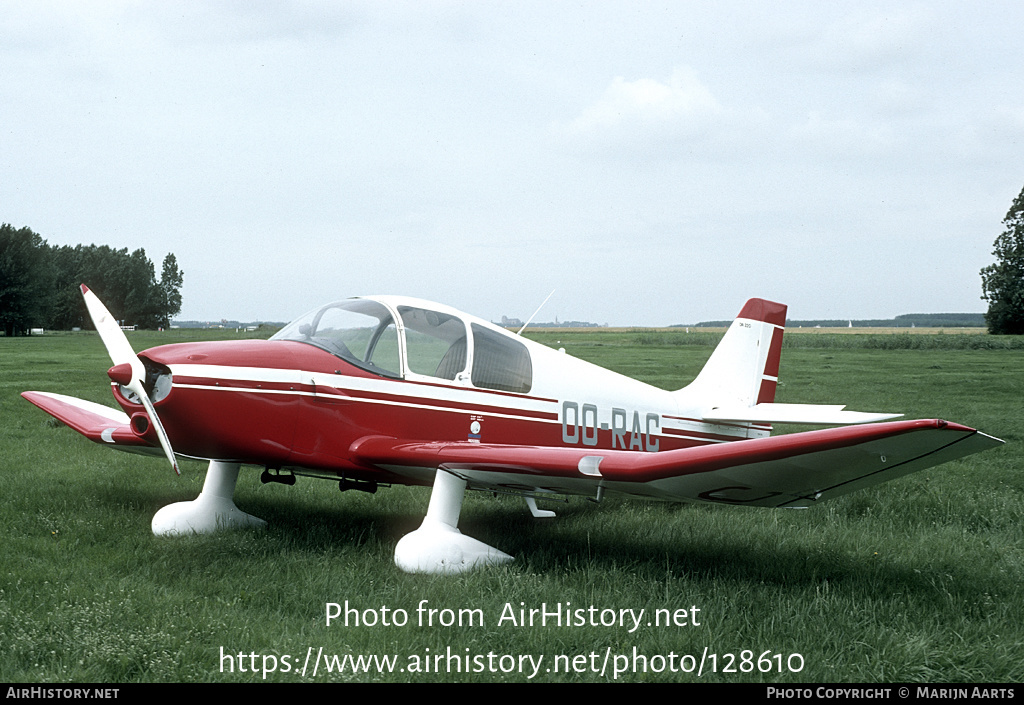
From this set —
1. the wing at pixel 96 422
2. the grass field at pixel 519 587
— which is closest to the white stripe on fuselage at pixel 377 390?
the grass field at pixel 519 587

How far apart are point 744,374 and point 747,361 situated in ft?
0.50

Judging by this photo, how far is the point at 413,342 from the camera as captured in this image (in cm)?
593

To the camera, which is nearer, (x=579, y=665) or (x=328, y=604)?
(x=579, y=665)

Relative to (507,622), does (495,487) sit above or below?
above

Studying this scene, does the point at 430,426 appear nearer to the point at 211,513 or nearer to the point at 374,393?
the point at 374,393

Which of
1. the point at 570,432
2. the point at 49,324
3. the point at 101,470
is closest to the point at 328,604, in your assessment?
the point at 570,432

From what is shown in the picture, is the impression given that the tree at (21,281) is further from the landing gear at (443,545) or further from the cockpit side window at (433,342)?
the landing gear at (443,545)

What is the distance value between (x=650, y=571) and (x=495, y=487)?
1.34 m

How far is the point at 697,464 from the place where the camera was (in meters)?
4.39

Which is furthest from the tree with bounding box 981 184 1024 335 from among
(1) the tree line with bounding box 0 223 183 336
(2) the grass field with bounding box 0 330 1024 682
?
(1) the tree line with bounding box 0 223 183 336

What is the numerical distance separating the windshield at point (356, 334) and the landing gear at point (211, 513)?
56.4 inches

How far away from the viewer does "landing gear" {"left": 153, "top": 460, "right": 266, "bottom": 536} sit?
6188 millimetres

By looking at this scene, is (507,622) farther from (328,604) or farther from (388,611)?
(328,604)

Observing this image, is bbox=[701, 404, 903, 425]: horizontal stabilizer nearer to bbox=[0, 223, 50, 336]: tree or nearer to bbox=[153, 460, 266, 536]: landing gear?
bbox=[153, 460, 266, 536]: landing gear
